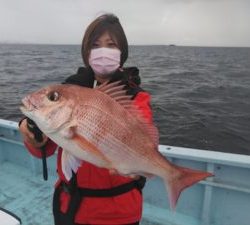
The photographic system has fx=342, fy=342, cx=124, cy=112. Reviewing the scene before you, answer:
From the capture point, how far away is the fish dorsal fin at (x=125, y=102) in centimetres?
223

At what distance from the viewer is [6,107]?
1830 cm

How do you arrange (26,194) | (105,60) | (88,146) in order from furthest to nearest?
(26,194), (105,60), (88,146)

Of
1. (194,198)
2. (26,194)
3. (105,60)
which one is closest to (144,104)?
(105,60)

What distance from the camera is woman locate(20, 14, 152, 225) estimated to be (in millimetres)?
2562

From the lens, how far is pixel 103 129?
83.4 inches

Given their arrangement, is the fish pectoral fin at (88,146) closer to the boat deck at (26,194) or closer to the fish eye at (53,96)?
the fish eye at (53,96)

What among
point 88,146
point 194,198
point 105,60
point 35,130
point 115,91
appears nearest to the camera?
point 88,146

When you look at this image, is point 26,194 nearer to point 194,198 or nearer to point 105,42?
point 194,198

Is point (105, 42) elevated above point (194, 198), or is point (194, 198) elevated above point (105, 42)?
point (105, 42)

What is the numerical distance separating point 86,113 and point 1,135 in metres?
4.78

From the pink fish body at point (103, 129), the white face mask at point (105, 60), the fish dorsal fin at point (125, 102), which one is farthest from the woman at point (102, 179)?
the pink fish body at point (103, 129)

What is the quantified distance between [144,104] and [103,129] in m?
0.56

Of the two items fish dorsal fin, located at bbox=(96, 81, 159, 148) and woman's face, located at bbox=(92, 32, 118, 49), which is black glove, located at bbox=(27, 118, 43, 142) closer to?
fish dorsal fin, located at bbox=(96, 81, 159, 148)

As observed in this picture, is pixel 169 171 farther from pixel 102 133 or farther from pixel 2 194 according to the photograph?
pixel 2 194
